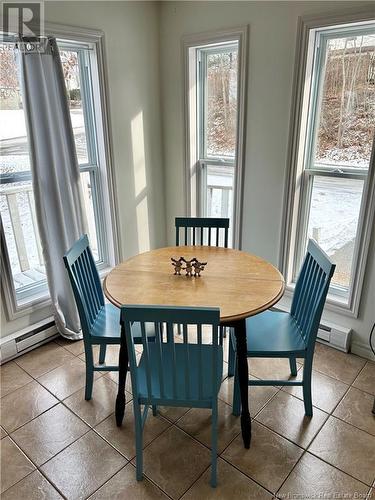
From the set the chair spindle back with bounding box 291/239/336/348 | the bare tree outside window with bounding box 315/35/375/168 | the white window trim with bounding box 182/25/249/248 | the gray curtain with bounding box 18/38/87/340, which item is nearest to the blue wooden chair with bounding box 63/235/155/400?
the gray curtain with bounding box 18/38/87/340

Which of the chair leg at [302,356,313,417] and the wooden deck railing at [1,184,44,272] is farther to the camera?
the wooden deck railing at [1,184,44,272]

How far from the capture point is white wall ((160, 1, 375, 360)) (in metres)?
2.54

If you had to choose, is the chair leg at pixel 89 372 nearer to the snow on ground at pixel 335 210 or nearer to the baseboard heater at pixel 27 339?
the baseboard heater at pixel 27 339

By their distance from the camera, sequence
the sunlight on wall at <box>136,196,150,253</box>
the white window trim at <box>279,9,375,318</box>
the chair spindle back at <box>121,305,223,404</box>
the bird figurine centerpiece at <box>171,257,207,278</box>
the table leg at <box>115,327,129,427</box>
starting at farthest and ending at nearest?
the sunlight on wall at <box>136,196,150,253</box> < the white window trim at <box>279,9,375,318</box> < the bird figurine centerpiece at <box>171,257,207,278</box> < the table leg at <box>115,327,129,427</box> < the chair spindle back at <box>121,305,223,404</box>

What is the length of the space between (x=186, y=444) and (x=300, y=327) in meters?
0.92

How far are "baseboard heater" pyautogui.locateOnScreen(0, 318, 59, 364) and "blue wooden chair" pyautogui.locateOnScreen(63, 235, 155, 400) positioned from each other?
0.72 meters

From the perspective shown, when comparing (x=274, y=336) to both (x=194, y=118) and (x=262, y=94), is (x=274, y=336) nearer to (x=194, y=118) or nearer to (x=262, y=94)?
(x=262, y=94)

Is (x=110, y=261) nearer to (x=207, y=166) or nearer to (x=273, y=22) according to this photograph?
(x=207, y=166)

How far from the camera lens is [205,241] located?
354cm

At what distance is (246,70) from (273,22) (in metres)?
0.35

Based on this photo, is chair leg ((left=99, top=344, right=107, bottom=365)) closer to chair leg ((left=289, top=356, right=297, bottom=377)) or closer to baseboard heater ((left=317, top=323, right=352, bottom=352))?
chair leg ((left=289, top=356, right=297, bottom=377))

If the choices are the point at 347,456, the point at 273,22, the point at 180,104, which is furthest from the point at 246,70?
the point at 347,456

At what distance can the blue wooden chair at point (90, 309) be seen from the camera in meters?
2.07

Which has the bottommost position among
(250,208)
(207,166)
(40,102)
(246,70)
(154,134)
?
(250,208)
